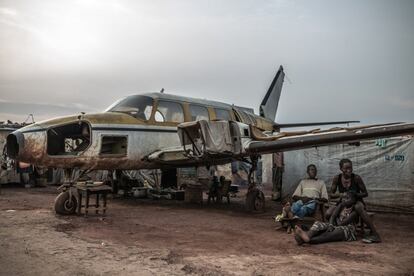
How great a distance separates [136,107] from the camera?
10477 mm

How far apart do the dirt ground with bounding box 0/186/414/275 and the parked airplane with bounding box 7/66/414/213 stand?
64.0 inches

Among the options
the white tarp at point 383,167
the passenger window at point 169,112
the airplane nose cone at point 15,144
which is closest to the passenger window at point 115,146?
the passenger window at point 169,112

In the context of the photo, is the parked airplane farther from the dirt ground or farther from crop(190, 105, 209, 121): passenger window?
the dirt ground

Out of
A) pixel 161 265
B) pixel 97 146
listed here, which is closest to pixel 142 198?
pixel 97 146

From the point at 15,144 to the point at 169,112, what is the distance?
166 inches

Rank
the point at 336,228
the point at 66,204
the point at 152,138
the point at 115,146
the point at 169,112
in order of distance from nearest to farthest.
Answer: the point at 336,228 → the point at 66,204 → the point at 115,146 → the point at 152,138 → the point at 169,112

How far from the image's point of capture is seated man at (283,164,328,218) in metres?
7.34

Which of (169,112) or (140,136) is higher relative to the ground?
(169,112)

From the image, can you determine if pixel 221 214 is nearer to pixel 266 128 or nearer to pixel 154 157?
pixel 154 157

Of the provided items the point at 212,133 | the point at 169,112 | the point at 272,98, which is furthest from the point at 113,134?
the point at 272,98

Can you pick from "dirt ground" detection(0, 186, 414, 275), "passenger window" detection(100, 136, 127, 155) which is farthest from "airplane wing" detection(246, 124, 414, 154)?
"passenger window" detection(100, 136, 127, 155)

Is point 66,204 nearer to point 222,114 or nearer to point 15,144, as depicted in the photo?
point 15,144

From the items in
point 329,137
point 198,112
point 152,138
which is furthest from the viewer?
point 198,112

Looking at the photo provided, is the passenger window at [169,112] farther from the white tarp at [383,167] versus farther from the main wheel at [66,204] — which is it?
the white tarp at [383,167]
